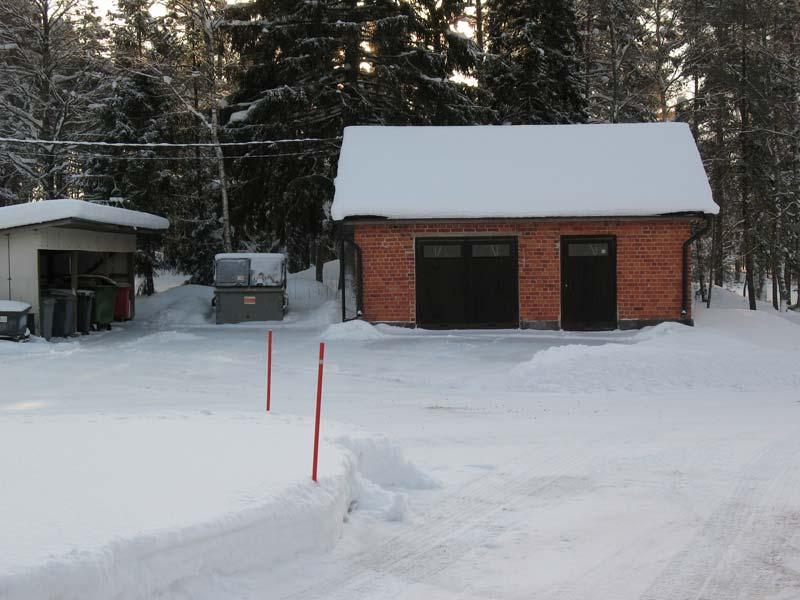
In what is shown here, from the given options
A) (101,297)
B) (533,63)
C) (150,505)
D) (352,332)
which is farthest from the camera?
(533,63)

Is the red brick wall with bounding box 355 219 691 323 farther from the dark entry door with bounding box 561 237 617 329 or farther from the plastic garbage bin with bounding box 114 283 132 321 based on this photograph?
the plastic garbage bin with bounding box 114 283 132 321

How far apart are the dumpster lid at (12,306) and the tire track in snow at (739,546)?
16411mm

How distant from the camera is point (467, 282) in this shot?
21.5 m

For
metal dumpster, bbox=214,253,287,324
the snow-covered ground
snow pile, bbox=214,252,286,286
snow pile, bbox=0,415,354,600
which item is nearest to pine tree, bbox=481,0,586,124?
snow pile, bbox=214,252,286,286

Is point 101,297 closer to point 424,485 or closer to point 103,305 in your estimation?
point 103,305

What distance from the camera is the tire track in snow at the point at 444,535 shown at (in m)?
5.18

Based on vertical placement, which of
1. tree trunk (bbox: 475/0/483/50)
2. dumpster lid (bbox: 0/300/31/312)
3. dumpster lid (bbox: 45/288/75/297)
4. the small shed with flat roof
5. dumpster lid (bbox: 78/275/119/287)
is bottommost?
dumpster lid (bbox: 0/300/31/312)

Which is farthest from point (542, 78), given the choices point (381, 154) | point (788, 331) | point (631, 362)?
point (631, 362)

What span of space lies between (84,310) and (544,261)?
1206cm

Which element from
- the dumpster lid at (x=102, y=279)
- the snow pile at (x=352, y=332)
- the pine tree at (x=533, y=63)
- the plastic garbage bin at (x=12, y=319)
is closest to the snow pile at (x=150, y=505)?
the snow pile at (x=352, y=332)

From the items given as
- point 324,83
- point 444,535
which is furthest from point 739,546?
point 324,83

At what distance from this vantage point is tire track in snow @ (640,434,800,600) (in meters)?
5.11

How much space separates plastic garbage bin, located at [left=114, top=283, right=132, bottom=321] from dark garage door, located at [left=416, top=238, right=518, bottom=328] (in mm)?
9998

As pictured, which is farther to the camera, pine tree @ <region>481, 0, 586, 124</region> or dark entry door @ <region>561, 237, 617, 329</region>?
pine tree @ <region>481, 0, 586, 124</region>
